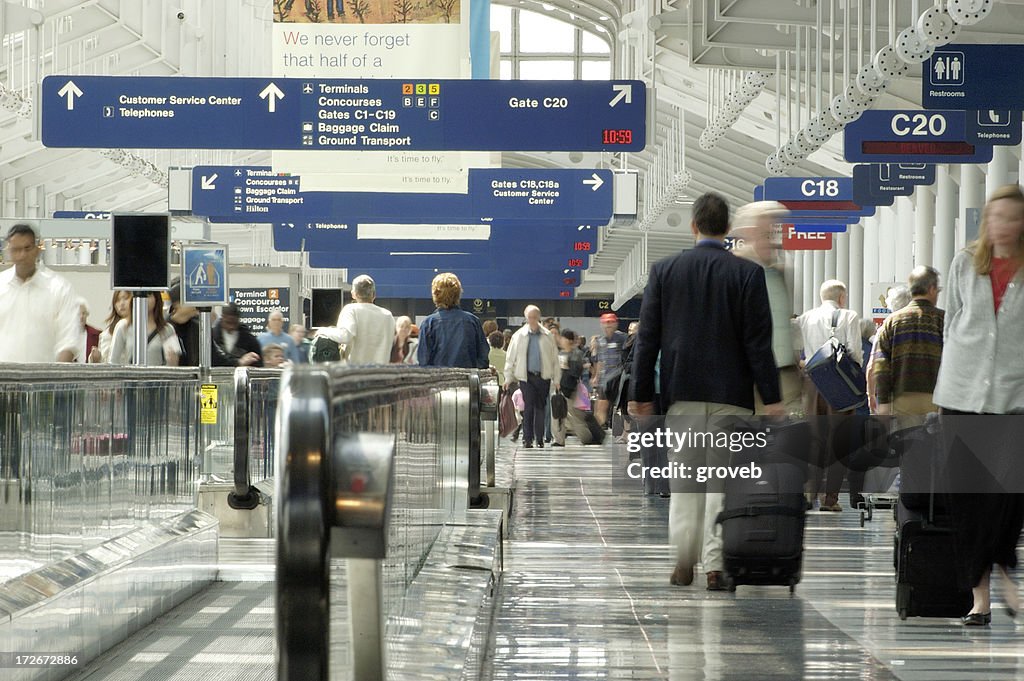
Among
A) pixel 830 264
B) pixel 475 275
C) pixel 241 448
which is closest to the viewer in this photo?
pixel 241 448

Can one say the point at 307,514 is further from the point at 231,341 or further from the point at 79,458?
the point at 231,341

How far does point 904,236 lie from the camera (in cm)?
2775

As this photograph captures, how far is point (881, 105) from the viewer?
75.0 ft

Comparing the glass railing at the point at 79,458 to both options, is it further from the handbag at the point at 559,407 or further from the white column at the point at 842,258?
the white column at the point at 842,258

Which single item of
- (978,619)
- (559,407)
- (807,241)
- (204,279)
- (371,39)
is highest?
(371,39)

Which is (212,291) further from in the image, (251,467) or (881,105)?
(881,105)

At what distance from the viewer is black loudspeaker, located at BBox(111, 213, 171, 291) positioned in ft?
35.0

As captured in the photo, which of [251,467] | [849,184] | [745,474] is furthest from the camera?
[849,184]

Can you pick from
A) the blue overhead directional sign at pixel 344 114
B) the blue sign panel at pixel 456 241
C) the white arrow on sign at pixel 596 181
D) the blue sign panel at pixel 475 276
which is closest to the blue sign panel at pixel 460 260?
the blue sign panel at pixel 475 276

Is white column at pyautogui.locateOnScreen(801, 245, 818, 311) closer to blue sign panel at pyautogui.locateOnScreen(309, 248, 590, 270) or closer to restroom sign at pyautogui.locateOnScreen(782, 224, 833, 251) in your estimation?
blue sign panel at pyautogui.locateOnScreen(309, 248, 590, 270)

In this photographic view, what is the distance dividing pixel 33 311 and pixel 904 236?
2154 centimetres

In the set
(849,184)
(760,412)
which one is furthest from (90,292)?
(760,412)

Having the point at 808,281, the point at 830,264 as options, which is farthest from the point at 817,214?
the point at 808,281

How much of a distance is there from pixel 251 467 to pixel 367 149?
21.3ft
